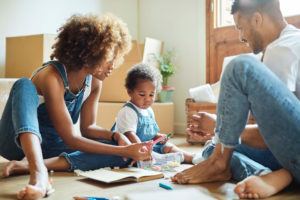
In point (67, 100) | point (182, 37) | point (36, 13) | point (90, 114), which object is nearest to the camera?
point (67, 100)

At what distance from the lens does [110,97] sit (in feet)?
9.82

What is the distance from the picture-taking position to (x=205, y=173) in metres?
1.18

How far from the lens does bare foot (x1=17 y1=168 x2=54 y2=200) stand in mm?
975

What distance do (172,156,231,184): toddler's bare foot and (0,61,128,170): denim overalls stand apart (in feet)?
1.03

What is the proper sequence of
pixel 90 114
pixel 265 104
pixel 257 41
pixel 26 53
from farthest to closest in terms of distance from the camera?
pixel 26 53, pixel 90 114, pixel 257 41, pixel 265 104

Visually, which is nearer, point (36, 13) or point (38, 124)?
point (38, 124)

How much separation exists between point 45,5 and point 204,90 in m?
1.41

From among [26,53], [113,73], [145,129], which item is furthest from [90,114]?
[113,73]

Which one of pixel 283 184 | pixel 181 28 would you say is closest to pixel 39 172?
pixel 283 184

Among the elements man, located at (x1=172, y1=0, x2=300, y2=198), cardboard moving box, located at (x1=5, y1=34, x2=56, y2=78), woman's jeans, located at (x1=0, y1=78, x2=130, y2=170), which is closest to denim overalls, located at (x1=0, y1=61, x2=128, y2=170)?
woman's jeans, located at (x1=0, y1=78, x2=130, y2=170)

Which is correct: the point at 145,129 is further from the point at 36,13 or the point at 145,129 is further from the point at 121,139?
the point at 36,13

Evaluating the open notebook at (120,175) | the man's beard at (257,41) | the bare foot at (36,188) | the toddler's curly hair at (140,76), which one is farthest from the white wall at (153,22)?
the man's beard at (257,41)

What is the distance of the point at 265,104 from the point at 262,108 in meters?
0.01

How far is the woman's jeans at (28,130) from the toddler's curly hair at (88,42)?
8.7 inches
